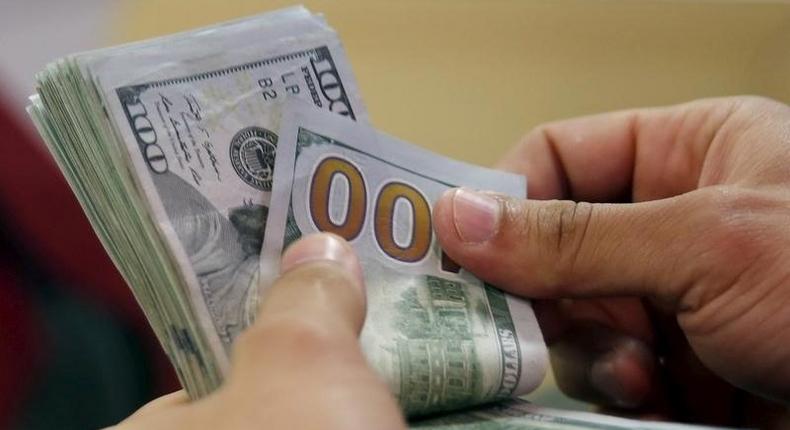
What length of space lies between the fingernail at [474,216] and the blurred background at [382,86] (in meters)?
0.49

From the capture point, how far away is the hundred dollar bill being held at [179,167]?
47 centimetres

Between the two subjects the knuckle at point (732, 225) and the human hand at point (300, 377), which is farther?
the knuckle at point (732, 225)

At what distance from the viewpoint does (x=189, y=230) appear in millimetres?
482

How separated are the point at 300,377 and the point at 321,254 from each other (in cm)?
11

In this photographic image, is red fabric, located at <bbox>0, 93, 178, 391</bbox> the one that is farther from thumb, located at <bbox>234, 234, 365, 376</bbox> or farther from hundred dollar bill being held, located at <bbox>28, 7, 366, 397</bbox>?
thumb, located at <bbox>234, 234, 365, 376</bbox>

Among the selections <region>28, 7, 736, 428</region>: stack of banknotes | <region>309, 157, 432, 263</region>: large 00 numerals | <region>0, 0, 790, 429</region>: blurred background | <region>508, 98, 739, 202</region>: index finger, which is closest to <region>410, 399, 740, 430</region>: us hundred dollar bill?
<region>28, 7, 736, 428</region>: stack of banknotes

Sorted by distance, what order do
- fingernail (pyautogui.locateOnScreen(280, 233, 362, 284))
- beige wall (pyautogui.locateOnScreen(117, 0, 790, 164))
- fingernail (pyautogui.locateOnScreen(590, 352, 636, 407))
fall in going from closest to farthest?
fingernail (pyautogui.locateOnScreen(280, 233, 362, 284)), fingernail (pyautogui.locateOnScreen(590, 352, 636, 407)), beige wall (pyautogui.locateOnScreen(117, 0, 790, 164))

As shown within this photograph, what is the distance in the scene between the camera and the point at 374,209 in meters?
0.55

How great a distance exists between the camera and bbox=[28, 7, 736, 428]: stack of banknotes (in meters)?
0.48

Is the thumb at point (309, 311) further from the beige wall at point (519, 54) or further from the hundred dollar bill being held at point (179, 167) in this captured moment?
the beige wall at point (519, 54)

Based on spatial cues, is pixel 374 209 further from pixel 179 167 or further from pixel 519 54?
pixel 519 54

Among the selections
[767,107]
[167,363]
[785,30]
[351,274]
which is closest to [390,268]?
[351,274]

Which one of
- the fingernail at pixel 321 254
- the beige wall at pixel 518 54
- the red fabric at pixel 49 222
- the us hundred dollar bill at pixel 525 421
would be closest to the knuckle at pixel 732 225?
the us hundred dollar bill at pixel 525 421

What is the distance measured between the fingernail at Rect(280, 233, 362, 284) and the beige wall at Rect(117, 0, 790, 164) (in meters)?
0.69
